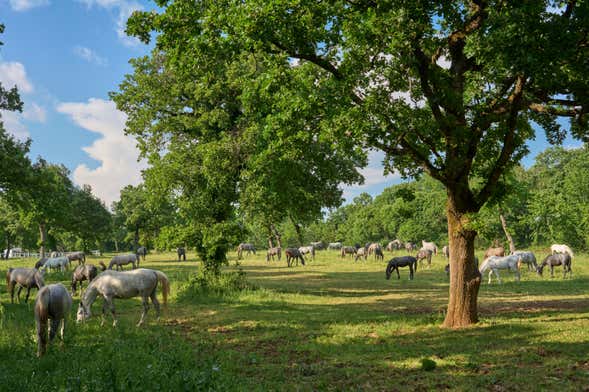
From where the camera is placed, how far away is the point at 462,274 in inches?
531

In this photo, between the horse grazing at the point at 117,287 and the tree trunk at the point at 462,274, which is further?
the horse grazing at the point at 117,287

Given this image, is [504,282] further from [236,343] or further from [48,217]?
[48,217]

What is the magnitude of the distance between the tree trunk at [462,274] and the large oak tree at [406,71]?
0.03 metres

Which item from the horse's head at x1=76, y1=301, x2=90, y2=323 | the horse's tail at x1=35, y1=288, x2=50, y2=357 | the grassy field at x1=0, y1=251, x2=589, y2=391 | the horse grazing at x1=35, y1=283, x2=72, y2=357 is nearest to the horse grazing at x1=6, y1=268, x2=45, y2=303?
the grassy field at x1=0, y1=251, x2=589, y2=391

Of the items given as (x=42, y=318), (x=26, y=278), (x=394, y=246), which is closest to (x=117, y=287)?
(x=42, y=318)

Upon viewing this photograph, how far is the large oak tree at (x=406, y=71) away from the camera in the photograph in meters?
11.3

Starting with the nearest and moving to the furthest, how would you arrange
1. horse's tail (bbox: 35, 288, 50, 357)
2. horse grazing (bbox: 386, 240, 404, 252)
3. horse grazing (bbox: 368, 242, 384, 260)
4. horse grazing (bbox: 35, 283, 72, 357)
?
horse's tail (bbox: 35, 288, 50, 357), horse grazing (bbox: 35, 283, 72, 357), horse grazing (bbox: 368, 242, 384, 260), horse grazing (bbox: 386, 240, 404, 252)

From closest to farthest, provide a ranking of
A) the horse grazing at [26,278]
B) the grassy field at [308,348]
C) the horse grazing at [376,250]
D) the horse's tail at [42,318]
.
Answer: the grassy field at [308,348]
the horse's tail at [42,318]
the horse grazing at [26,278]
the horse grazing at [376,250]

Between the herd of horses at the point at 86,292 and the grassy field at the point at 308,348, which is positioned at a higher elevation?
the herd of horses at the point at 86,292

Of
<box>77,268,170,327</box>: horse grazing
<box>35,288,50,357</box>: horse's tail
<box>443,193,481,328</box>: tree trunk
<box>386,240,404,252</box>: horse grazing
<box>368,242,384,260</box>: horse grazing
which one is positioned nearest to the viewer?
<box>35,288,50,357</box>: horse's tail

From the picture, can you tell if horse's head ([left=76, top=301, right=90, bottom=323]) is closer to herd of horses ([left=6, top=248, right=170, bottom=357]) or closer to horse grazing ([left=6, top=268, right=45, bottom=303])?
herd of horses ([left=6, top=248, right=170, bottom=357])

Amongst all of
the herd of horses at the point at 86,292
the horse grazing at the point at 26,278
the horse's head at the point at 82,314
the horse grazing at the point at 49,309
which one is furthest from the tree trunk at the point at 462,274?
the horse grazing at the point at 26,278

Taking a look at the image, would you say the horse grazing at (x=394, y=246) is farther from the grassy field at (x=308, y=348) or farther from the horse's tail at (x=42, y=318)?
the horse's tail at (x=42, y=318)

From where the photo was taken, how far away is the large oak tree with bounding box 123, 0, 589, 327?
37.2ft
